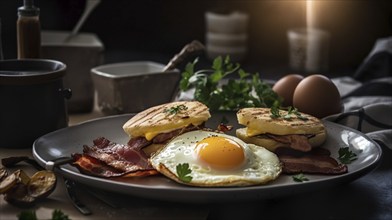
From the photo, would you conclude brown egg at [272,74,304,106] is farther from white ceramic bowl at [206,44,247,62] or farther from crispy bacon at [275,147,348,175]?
white ceramic bowl at [206,44,247,62]

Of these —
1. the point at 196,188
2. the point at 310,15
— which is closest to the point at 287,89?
the point at 196,188

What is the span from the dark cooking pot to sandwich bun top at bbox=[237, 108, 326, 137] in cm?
46

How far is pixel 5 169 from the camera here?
1.42 m

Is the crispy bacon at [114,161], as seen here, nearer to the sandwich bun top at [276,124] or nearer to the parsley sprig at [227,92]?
the sandwich bun top at [276,124]

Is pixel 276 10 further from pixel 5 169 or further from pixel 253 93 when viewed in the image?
pixel 5 169

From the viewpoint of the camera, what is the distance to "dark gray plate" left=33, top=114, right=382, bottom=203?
4.02 ft

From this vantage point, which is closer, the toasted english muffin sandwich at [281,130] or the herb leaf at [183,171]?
the herb leaf at [183,171]

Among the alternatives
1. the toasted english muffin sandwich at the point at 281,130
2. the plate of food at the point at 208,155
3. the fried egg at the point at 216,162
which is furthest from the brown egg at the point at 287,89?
the fried egg at the point at 216,162

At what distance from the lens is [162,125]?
1.47 m

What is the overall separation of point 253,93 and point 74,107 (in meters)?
0.54

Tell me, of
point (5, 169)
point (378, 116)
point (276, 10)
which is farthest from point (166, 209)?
point (276, 10)

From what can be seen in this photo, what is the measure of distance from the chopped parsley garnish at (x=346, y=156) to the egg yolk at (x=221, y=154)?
0.24 meters

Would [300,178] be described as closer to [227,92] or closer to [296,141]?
[296,141]

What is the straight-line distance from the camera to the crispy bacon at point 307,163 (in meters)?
1.36
